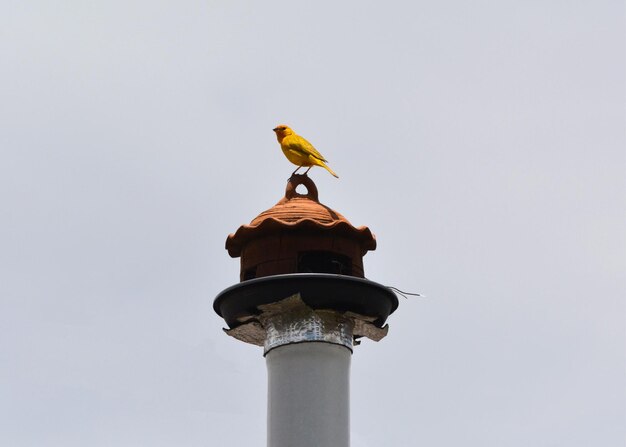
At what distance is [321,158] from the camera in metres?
10.6

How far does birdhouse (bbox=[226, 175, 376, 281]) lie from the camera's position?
9.70 meters

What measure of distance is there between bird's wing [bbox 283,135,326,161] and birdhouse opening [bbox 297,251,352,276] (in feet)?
3.81

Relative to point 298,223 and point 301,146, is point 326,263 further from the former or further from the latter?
point 301,146

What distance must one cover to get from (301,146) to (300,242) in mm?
1199

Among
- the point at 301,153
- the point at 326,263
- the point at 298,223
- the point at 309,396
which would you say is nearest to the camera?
the point at 309,396

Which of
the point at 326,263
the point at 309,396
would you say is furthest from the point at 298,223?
the point at 309,396

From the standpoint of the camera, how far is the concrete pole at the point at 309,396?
9.00m

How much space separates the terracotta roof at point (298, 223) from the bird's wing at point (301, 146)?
1.52 ft

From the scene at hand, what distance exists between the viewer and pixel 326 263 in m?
9.86

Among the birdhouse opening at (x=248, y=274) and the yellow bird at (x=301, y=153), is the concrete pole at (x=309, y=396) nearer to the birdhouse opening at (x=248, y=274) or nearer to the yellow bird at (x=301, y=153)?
the birdhouse opening at (x=248, y=274)

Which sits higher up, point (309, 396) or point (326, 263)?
point (326, 263)

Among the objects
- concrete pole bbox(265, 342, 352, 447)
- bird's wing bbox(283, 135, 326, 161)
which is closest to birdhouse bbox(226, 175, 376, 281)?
bird's wing bbox(283, 135, 326, 161)

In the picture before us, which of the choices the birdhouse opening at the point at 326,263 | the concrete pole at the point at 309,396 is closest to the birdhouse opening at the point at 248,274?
the birdhouse opening at the point at 326,263

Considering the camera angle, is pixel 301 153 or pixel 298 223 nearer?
pixel 298 223
